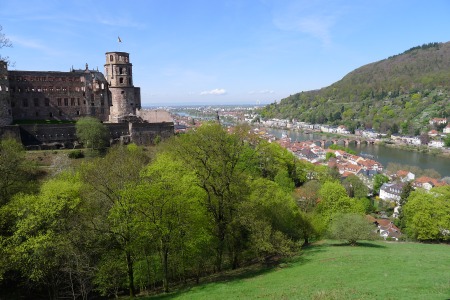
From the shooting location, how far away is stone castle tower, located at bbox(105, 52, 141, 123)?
132ft

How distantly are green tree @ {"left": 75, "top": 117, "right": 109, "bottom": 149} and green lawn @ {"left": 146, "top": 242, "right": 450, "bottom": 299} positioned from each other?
24743 mm

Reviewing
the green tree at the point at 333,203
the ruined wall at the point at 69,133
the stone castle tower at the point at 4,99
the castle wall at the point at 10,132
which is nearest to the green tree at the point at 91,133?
the ruined wall at the point at 69,133

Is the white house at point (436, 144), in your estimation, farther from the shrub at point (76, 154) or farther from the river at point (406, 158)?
the shrub at point (76, 154)

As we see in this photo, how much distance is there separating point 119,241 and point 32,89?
3229 centimetres

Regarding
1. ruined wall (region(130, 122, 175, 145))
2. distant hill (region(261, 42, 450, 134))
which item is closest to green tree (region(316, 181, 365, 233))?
ruined wall (region(130, 122, 175, 145))

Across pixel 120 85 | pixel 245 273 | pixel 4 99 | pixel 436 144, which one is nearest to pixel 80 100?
pixel 120 85

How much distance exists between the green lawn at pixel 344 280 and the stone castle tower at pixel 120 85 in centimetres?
3100

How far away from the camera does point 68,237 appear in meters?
15.2

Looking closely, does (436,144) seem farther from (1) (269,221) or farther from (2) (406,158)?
(1) (269,221)

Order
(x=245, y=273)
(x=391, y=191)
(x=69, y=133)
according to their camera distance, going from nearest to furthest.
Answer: (x=245, y=273) < (x=69, y=133) < (x=391, y=191)

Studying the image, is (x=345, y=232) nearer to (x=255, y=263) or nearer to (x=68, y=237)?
(x=255, y=263)

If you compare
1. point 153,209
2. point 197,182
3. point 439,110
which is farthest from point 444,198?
point 439,110

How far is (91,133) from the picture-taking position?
35.4 meters

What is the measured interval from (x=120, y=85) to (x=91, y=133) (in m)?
8.56
